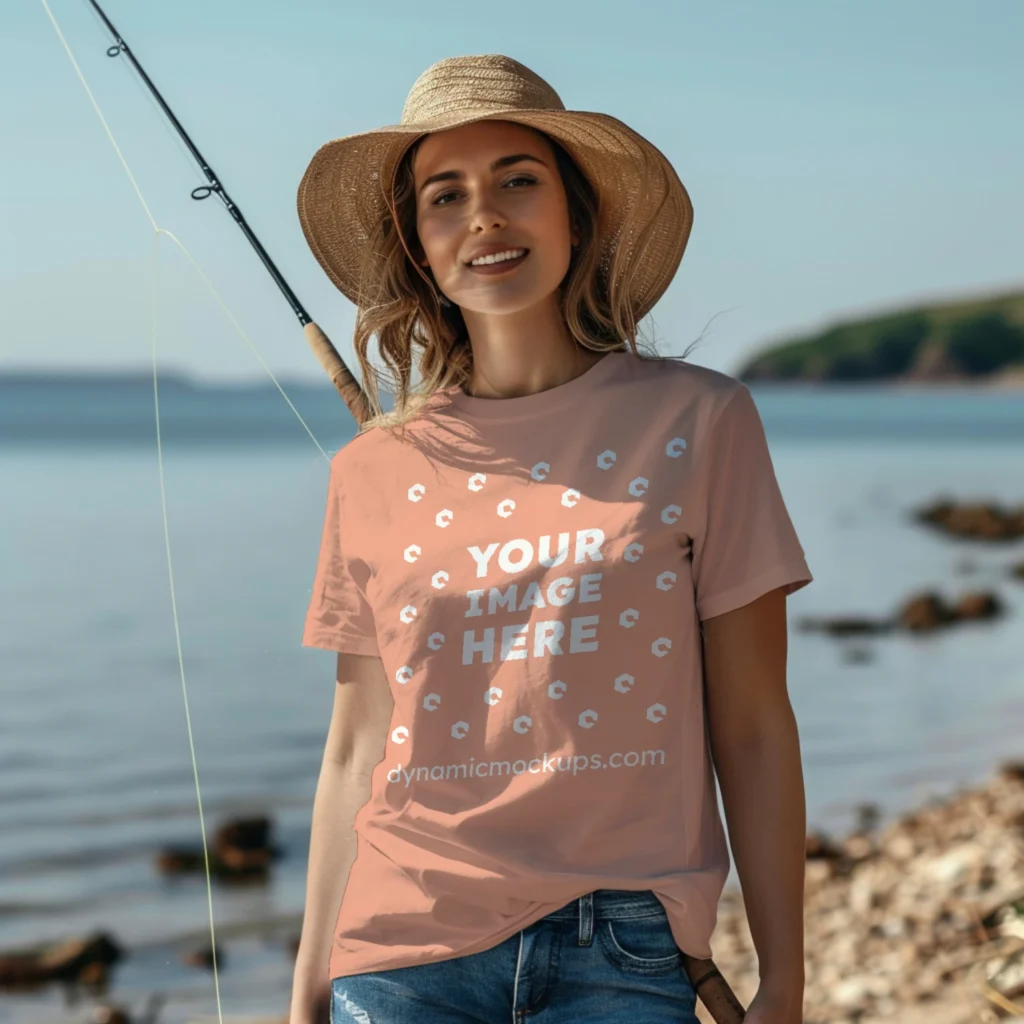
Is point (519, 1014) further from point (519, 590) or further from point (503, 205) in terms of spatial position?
point (503, 205)

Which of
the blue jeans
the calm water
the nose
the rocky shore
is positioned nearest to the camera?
the blue jeans

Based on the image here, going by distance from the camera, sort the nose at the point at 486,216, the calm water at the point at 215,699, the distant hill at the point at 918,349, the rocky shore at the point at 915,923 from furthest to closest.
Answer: the distant hill at the point at 918,349 → the calm water at the point at 215,699 → the rocky shore at the point at 915,923 → the nose at the point at 486,216

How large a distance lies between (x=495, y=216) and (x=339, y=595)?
530 millimetres

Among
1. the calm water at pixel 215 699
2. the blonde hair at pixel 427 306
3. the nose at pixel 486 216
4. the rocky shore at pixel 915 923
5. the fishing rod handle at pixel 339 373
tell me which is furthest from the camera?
the calm water at pixel 215 699

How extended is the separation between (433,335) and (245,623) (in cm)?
811

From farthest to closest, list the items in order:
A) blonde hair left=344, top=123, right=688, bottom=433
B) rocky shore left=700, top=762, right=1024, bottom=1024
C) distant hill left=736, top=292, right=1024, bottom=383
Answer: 1. distant hill left=736, top=292, right=1024, bottom=383
2. rocky shore left=700, top=762, right=1024, bottom=1024
3. blonde hair left=344, top=123, right=688, bottom=433

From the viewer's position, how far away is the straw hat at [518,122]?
2088 millimetres

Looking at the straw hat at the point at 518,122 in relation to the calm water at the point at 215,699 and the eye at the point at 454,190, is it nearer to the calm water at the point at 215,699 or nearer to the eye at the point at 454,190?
the eye at the point at 454,190

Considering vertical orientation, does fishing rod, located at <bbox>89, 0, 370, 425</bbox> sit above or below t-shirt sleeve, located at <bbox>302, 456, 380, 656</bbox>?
above

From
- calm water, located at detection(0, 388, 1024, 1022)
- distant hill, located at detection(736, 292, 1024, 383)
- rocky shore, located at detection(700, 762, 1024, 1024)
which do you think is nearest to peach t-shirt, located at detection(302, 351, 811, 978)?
calm water, located at detection(0, 388, 1024, 1022)

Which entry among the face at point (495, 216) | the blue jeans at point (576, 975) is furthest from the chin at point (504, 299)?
the blue jeans at point (576, 975)

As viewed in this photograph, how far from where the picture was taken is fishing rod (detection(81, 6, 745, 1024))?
1.84m

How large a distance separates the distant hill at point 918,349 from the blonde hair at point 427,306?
40.6 m

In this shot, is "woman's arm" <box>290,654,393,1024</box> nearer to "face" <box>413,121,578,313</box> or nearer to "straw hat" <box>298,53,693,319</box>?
"face" <box>413,121,578,313</box>
